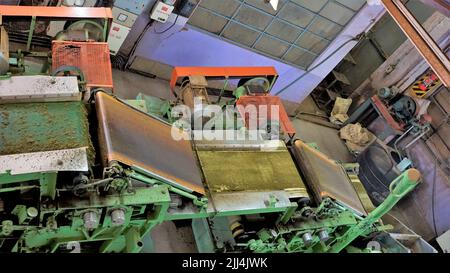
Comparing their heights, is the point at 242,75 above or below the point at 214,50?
below

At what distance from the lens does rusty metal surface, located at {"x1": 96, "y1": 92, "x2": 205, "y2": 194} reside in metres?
4.86

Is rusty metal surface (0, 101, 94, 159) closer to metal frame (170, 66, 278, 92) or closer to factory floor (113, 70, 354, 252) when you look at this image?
factory floor (113, 70, 354, 252)

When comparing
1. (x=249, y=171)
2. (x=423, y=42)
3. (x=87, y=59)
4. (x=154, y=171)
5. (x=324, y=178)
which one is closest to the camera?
(x=154, y=171)

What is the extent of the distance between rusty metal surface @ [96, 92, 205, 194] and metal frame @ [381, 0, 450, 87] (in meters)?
2.51

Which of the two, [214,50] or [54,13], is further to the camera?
[214,50]

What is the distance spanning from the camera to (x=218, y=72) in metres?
7.63

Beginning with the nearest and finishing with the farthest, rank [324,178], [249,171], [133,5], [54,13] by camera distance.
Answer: [249,171] → [54,13] → [324,178] → [133,5]

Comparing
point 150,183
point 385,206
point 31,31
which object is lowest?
point 385,206

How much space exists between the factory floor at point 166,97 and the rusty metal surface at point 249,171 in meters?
1.22

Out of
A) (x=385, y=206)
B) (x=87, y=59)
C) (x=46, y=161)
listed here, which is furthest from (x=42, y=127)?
(x=385, y=206)

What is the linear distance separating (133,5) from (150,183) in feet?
11.3

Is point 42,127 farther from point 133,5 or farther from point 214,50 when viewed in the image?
point 214,50

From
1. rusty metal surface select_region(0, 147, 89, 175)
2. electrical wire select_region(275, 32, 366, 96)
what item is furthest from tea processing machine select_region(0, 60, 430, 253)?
electrical wire select_region(275, 32, 366, 96)

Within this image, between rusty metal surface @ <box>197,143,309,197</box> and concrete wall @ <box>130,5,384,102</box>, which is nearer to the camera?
rusty metal surface @ <box>197,143,309,197</box>
